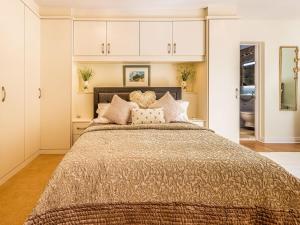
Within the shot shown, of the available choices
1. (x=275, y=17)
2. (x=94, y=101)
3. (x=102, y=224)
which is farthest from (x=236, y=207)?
(x=275, y=17)

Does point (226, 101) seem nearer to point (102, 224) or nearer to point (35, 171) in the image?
point (35, 171)

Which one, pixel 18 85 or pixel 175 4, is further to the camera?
pixel 175 4

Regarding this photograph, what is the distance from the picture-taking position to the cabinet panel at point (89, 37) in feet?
15.3

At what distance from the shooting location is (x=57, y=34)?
464cm

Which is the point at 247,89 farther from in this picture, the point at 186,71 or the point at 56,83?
the point at 56,83

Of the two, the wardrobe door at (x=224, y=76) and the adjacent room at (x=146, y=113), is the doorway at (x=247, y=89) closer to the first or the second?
the adjacent room at (x=146, y=113)

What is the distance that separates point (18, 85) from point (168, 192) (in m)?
2.86

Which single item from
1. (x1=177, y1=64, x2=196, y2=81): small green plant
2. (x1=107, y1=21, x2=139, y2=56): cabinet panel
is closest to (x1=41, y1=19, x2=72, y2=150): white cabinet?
(x1=107, y1=21, x2=139, y2=56): cabinet panel

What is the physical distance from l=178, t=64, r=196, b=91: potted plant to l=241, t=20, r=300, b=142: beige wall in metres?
1.33

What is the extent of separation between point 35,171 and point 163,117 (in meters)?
1.81

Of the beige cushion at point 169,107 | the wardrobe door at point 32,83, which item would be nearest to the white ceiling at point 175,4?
the wardrobe door at point 32,83

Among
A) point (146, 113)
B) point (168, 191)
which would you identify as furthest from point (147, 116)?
point (168, 191)

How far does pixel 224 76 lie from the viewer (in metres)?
4.68

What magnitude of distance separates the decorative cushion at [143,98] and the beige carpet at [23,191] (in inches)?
58.7
